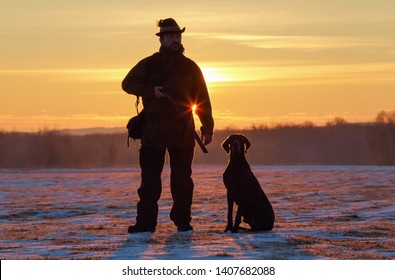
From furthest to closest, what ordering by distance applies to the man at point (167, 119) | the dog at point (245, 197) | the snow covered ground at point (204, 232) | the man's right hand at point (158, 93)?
the dog at point (245, 197), the man at point (167, 119), the man's right hand at point (158, 93), the snow covered ground at point (204, 232)

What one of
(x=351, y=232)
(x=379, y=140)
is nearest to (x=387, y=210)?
(x=351, y=232)

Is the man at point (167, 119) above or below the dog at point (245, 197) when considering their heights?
above

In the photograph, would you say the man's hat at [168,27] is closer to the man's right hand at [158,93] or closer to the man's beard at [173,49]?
the man's beard at [173,49]

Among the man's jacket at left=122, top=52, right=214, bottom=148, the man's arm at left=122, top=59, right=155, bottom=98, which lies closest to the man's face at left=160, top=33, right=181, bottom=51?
the man's jacket at left=122, top=52, right=214, bottom=148

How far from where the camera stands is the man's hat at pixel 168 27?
11.3 m

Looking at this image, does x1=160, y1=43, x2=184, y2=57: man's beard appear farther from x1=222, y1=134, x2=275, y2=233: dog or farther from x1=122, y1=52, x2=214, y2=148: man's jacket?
x1=222, y1=134, x2=275, y2=233: dog

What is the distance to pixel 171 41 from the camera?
1135cm

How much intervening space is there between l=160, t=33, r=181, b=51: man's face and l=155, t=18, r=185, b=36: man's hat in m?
0.05

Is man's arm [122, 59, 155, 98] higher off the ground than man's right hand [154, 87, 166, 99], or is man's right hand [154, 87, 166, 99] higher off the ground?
man's arm [122, 59, 155, 98]

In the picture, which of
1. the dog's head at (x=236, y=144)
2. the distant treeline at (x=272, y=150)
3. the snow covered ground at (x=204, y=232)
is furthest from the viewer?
the distant treeline at (x=272, y=150)

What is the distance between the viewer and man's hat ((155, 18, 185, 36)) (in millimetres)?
11297

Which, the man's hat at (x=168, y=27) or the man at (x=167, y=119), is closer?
the man's hat at (x=168, y=27)

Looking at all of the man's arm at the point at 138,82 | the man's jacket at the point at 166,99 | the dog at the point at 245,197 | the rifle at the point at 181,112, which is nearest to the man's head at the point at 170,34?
the man's jacket at the point at 166,99

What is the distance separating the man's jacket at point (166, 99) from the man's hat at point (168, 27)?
0.90ft
